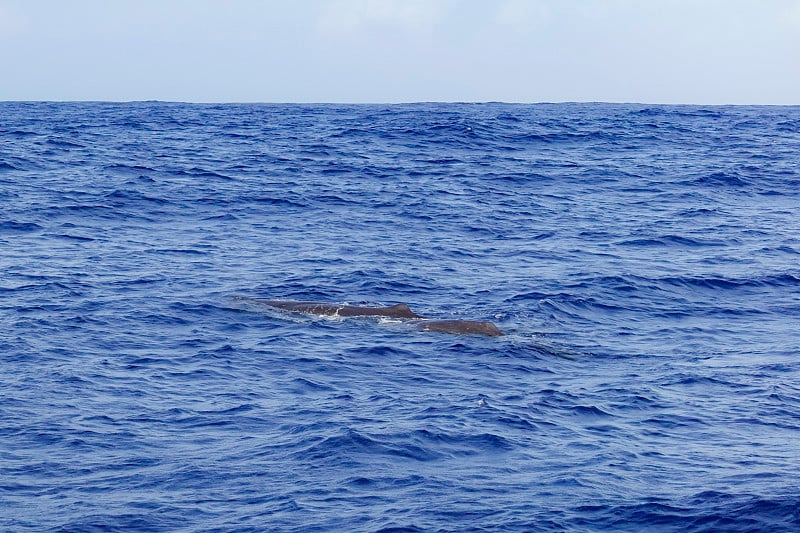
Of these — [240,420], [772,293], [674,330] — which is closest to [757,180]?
[772,293]

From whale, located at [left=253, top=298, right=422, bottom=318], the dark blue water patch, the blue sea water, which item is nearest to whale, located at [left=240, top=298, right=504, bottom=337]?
whale, located at [left=253, top=298, right=422, bottom=318]

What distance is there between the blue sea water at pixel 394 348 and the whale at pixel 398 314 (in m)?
0.42

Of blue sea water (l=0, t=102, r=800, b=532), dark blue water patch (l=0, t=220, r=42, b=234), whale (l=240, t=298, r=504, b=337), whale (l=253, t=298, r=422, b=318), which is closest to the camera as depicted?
blue sea water (l=0, t=102, r=800, b=532)

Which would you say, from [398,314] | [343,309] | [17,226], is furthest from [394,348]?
[17,226]

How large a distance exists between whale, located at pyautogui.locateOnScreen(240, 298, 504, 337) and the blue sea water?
419 mm

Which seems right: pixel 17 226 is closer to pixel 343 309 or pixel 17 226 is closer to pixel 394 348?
pixel 343 309

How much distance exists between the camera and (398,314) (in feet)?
77.6

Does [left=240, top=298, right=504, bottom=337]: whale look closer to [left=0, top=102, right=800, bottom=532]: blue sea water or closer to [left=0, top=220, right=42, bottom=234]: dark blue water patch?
[left=0, top=102, right=800, bottom=532]: blue sea water

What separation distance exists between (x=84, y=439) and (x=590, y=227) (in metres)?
23.3

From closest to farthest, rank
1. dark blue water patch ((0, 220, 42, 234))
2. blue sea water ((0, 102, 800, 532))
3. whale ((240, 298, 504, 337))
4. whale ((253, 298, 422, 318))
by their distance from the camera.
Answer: blue sea water ((0, 102, 800, 532)) < whale ((240, 298, 504, 337)) < whale ((253, 298, 422, 318)) < dark blue water patch ((0, 220, 42, 234))

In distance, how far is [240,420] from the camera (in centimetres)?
1689

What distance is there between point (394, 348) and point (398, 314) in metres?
2.34

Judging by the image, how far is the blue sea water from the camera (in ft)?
45.6

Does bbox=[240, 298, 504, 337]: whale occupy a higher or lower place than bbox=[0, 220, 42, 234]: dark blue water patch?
lower
